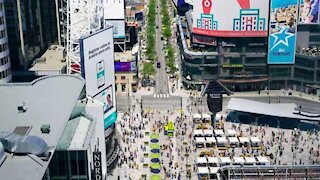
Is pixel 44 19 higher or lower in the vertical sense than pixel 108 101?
higher

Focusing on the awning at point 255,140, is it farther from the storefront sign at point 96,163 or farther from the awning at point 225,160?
the storefront sign at point 96,163

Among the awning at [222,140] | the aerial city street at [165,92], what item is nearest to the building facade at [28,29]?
the aerial city street at [165,92]

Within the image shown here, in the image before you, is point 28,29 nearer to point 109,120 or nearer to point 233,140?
point 109,120


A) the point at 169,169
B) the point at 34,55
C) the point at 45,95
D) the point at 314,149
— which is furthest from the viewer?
the point at 34,55

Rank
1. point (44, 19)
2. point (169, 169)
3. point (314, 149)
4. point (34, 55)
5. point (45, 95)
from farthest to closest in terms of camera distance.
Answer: point (44, 19) < point (34, 55) < point (314, 149) < point (169, 169) < point (45, 95)

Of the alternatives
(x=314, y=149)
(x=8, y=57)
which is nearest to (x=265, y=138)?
(x=314, y=149)

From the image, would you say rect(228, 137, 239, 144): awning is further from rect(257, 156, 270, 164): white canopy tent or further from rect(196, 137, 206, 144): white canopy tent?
rect(257, 156, 270, 164): white canopy tent

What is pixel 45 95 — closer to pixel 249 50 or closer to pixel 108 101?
pixel 108 101
